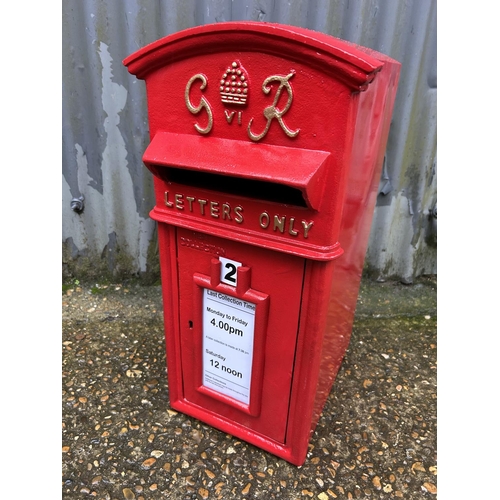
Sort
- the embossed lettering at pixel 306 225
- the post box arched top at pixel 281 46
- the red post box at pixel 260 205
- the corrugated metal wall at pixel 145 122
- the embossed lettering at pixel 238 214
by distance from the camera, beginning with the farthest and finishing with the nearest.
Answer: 1. the corrugated metal wall at pixel 145 122
2. the embossed lettering at pixel 238 214
3. the embossed lettering at pixel 306 225
4. the red post box at pixel 260 205
5. the post box arched top at pixel 281 46

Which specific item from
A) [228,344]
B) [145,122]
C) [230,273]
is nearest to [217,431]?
[228,344]

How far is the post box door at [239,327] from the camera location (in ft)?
5.39

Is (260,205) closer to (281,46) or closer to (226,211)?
(226,211)

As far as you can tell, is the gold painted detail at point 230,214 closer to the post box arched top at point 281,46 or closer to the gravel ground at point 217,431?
the post box arched top at point 281,46

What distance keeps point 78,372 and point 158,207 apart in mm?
1358

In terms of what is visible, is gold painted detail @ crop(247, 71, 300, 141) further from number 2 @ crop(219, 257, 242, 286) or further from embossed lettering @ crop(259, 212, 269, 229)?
number 2 @ crop(219, 257, 242, 286)

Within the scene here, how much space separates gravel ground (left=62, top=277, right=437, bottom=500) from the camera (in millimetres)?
1884

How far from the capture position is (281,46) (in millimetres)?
1257

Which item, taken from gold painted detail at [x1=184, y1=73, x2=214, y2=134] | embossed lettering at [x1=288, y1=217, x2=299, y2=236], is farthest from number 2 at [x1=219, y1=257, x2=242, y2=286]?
gold painted detail at [x1=184, y1=73, x2=214, y2=134]

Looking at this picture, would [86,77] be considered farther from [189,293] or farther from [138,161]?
[189,293]

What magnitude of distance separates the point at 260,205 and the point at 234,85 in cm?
42

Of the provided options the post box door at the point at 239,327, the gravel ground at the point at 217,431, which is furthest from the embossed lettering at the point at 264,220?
the gravel ground at the point at 217,431

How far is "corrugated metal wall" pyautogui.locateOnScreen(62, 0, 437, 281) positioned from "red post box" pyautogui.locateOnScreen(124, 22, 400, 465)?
0.79 meters

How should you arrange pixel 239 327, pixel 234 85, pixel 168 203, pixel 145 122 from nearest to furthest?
1. pixel 234 85
2. pixel 168 203
3. pixel 239 327
4. pixel 145 122
